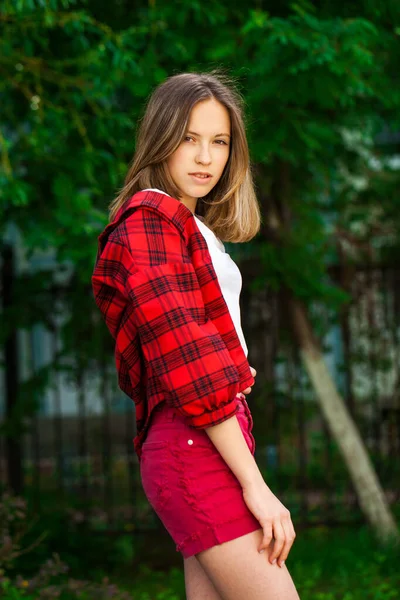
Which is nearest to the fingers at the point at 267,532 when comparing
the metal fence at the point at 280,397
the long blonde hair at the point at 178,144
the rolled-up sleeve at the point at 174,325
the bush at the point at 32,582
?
the rolled-up sleeve at the point at 174,325

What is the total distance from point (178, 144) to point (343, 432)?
4.33 m

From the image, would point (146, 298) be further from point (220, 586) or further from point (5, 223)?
point (5, 223)

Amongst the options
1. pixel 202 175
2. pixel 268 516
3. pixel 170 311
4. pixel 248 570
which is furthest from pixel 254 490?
pixel 202 175

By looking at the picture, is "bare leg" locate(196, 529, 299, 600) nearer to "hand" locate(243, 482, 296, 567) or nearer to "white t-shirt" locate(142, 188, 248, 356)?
"hand" locate(243, 482, 296, 567)

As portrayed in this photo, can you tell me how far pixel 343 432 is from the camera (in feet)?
19.8

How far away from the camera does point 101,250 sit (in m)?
2.06

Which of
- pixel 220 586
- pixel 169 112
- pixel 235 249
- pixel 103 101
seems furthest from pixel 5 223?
pixel 220 586

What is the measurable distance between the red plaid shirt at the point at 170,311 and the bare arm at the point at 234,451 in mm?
24

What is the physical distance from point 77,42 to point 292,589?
3301 millimetres

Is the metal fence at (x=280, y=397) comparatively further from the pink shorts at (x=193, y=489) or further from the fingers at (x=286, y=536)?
the fingers at (x=286, y=536)

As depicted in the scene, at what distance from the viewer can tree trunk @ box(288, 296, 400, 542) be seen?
602 centimetres

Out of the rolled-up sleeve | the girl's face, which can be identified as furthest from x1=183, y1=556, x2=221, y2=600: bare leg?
the girl's face

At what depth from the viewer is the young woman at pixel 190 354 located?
1.83 meters

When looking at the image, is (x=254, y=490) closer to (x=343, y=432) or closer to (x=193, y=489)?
(x=193, y=489)
